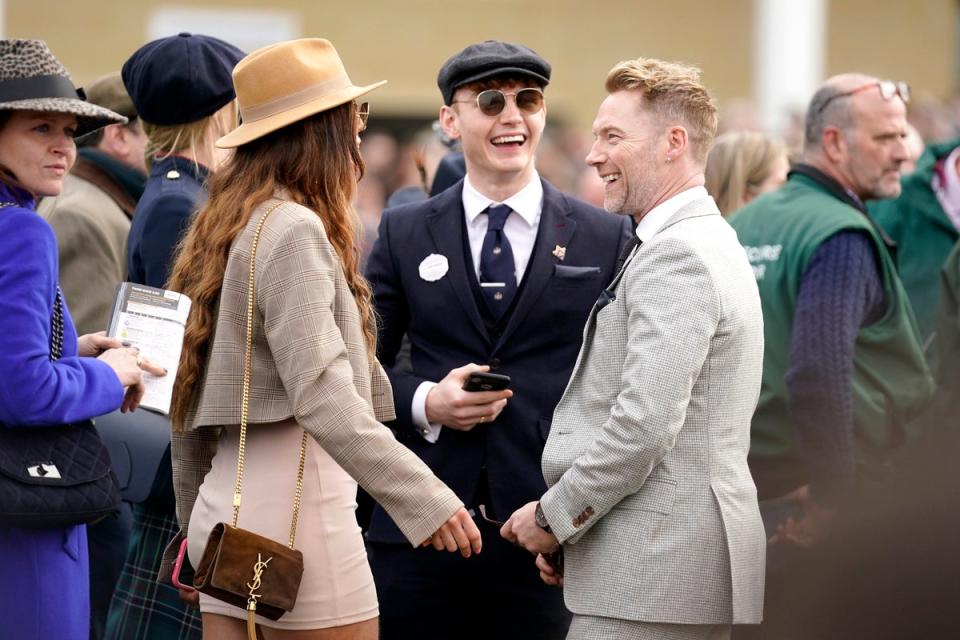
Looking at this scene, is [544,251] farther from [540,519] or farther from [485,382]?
[540,519]

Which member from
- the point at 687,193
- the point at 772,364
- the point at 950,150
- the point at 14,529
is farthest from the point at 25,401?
the point at 950,150

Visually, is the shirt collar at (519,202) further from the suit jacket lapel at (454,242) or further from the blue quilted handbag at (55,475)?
the blue quilted handbag at (55,475)

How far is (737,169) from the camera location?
21.7 ft

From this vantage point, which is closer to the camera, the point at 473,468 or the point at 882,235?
the point at 473,468

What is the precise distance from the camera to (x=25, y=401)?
11.5 ft

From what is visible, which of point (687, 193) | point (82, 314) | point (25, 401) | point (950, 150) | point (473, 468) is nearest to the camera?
point (25, 401)

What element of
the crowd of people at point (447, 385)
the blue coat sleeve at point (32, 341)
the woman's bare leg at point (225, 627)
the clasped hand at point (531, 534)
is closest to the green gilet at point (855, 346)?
the crowd of people at point (447, 385)

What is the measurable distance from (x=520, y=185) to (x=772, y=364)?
130cm

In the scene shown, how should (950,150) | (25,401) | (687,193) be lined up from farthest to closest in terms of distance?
1. (950,150)
2. (687,193)
3. (25,401)

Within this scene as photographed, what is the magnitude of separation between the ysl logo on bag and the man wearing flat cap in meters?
1.00

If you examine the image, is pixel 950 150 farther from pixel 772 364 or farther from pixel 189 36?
pixel 189 36

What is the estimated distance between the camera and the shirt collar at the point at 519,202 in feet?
15.3

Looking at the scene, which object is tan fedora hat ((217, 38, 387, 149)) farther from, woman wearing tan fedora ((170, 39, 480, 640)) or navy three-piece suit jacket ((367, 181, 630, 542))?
navy three-piece suit jacket ((367, 181, 630, 542))

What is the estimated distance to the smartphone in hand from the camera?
4.20m
